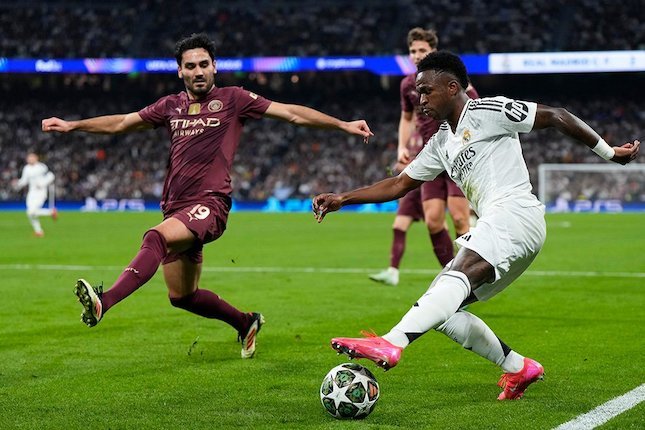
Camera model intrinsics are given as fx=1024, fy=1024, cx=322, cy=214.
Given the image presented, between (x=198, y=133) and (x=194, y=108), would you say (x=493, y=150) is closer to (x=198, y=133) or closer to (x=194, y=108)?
(x=198, y=133)

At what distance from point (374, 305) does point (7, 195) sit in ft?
122

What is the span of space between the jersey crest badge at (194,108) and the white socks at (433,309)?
2.58m

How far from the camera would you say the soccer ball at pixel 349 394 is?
5090mm

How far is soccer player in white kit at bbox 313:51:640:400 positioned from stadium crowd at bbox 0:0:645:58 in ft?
124

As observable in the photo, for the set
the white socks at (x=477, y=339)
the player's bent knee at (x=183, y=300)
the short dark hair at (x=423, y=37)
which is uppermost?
the short dark hair at (x=423, y=37)

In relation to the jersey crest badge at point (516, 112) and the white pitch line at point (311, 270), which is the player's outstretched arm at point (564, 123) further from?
the white pitch line at point (311, 270)

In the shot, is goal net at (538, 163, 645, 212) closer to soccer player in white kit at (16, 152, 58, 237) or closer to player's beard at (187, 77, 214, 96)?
soccer player in white kit at (16, 152, 58, 237)

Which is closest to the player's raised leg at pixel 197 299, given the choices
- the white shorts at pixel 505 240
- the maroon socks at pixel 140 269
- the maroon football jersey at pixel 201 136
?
the maroon football jersey at pixel 201 136

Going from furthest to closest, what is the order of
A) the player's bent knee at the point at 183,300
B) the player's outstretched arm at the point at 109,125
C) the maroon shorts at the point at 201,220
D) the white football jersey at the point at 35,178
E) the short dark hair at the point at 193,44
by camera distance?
the white football jersey at the point at 35,178 → the player's bent knee at the point at 183,300 → the player's outstretched arm at the point at 109,125 → the short dark hair at the point at 193,44 → the maroon shorts at the point at 201,220

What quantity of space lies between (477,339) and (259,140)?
4235 centimetres

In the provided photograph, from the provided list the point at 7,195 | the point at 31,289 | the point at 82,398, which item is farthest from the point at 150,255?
the point at 7,195

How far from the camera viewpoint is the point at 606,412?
5.20 metres

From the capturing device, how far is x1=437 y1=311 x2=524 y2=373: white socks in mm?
5422

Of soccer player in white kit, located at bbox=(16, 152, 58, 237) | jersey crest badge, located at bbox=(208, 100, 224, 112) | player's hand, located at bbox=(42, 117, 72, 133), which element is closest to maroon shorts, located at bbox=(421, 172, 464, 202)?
jersey crest badge, located at bbox=(208, 100, 224, 112)
